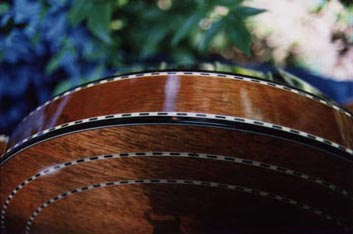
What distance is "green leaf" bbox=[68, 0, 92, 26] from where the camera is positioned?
53 centimetres

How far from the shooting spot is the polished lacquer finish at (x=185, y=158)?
0.43 metres

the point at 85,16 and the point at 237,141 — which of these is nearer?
the point at 237,141

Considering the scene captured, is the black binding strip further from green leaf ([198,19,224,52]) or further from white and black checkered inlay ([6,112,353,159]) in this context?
green leaf ([198,19,224,52])

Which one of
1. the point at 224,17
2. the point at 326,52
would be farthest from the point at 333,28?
the point at 224,17

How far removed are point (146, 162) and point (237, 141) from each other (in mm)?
90

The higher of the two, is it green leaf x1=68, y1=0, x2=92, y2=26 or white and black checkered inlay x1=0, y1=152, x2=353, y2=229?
green leaf x1=68, y1=0, x2=92, y2=26

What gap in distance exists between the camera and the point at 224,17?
18.9 inches

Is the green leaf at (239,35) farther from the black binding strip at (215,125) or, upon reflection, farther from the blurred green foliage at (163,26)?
the black binding strip at (215,125)

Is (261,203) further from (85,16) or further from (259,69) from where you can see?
(85,16)

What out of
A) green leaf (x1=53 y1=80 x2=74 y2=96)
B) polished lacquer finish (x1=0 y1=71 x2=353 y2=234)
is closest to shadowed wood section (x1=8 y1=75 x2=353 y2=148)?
polished lacquer finish (x1=0 y1=71 x2=353 y2=234)

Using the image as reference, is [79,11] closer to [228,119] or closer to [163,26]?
[163,26]

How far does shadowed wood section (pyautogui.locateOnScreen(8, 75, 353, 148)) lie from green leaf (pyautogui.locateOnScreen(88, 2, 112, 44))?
3.2 inches

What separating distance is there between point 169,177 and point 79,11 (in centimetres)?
21

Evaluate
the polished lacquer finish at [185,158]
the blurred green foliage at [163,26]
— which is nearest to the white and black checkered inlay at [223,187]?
the polished lacquer finish at [185,158]
